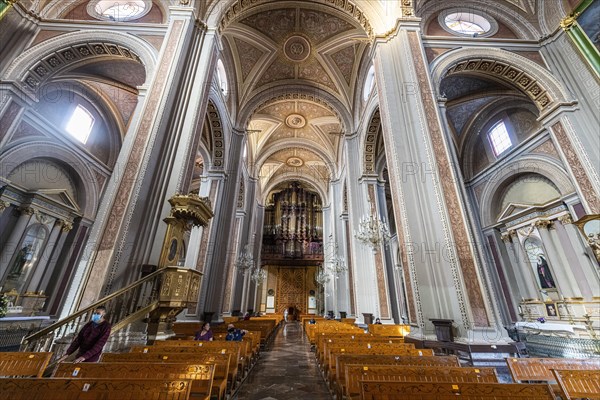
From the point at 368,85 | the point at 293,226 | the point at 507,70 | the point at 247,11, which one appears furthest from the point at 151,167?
the point at 293,226

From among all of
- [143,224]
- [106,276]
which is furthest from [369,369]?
[143,224]

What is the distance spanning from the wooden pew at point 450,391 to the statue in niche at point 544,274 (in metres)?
9.49

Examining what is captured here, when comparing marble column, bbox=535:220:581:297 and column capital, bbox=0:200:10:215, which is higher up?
column capital, bbox=0:200:10:215

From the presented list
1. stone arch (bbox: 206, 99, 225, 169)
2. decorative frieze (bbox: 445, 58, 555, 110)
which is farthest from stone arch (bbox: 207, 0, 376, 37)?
stone arch (bbox: 206, 99, 225, 169)

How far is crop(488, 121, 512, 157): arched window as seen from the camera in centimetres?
1034

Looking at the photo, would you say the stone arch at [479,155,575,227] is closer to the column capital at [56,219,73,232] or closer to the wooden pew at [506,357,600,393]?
the wooden pew at [506,357,600,393]

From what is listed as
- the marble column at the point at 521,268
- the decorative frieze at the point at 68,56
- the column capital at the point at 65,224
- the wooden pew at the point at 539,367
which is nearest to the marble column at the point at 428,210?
the wooden pew at the point at 539,367

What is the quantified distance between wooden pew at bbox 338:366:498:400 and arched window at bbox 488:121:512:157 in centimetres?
1072

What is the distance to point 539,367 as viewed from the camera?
2973mm

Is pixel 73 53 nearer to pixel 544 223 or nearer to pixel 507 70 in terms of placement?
pixel 507 70

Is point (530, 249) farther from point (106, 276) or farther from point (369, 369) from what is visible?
point (106, 276)

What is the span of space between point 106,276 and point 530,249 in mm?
13014

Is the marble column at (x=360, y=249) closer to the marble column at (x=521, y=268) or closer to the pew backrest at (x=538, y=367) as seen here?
the marble column at (x=521, y=268)

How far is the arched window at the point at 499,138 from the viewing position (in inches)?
407
